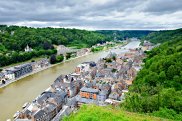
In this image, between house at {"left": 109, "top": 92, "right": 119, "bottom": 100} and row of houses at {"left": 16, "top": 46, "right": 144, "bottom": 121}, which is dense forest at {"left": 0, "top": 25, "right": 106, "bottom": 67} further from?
house at {"left": 109, "top": 92, "right": 119, "bottom": 100}

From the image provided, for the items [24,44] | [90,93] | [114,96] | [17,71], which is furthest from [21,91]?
[24,44]

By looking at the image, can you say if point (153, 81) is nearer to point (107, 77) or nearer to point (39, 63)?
point (107, 77)

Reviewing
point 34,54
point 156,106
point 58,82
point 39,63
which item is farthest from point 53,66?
point 156,106

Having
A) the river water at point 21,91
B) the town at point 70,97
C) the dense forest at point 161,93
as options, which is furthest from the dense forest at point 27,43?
the dense forest at point 161,93

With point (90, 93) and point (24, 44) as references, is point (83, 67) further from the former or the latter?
point (24, 44)

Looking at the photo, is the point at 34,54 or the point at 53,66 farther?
the point at 34,54

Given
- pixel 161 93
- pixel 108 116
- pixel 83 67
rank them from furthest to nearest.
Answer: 1. pixel 83 67
2. pixel 161 93
3. pixel 108 116

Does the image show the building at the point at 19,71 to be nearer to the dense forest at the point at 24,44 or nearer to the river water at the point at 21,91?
the river water at the point at 21,91

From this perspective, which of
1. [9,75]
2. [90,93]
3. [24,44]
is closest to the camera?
[90,93]

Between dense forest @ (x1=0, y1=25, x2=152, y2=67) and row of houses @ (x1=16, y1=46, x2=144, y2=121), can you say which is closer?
row of houses @ (x1=16, y1=46, x2=144, y2=121)

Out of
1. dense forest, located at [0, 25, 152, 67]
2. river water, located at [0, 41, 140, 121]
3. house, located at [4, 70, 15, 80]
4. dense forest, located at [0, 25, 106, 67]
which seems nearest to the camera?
river water, located at [0, 41, 140, 121]

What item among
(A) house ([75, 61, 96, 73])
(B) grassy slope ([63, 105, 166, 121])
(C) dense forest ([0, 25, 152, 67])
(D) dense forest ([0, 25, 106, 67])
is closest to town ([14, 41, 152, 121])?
(A) house ([75, 61, 96, 73])
